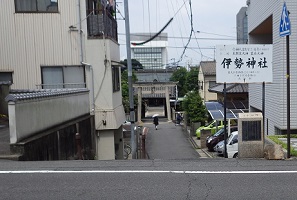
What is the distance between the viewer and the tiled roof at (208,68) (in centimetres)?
4375

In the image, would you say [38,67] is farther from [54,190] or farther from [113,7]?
[54,190]

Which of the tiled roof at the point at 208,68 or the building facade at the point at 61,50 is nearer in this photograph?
the building facade at the point at 61,50

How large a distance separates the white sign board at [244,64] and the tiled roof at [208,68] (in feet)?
116

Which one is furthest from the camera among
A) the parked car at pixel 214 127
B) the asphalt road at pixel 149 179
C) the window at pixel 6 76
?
the parked car at pixel 214 127

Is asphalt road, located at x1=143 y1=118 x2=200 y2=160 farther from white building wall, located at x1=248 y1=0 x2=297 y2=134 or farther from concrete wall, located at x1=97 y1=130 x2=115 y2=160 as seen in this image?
white building wall, located at x1=248 y1=0 x2=297 y2=134

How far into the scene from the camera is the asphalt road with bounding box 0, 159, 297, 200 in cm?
524

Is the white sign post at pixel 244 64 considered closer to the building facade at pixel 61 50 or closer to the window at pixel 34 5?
the building facade at pixel 61 50

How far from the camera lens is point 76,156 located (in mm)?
10570

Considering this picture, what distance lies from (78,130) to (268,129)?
9.79m

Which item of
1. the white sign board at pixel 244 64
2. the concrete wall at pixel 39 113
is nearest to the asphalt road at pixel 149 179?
the concrete wall at pixel 39 113

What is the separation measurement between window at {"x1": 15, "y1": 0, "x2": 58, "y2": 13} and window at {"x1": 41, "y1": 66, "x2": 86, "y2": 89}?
8.34 feet

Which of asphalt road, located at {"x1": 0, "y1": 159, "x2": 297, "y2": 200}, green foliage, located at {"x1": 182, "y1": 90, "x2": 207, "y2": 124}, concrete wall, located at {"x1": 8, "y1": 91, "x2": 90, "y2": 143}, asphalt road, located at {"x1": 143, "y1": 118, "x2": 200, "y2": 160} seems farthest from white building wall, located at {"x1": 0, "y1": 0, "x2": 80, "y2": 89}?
green foliage, located at {"x1": 182, "y1": 90, "x2": 207, "y2": 124}

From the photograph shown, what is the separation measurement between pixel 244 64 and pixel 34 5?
976 cm

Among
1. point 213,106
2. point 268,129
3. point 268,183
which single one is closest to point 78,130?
point 268,183
